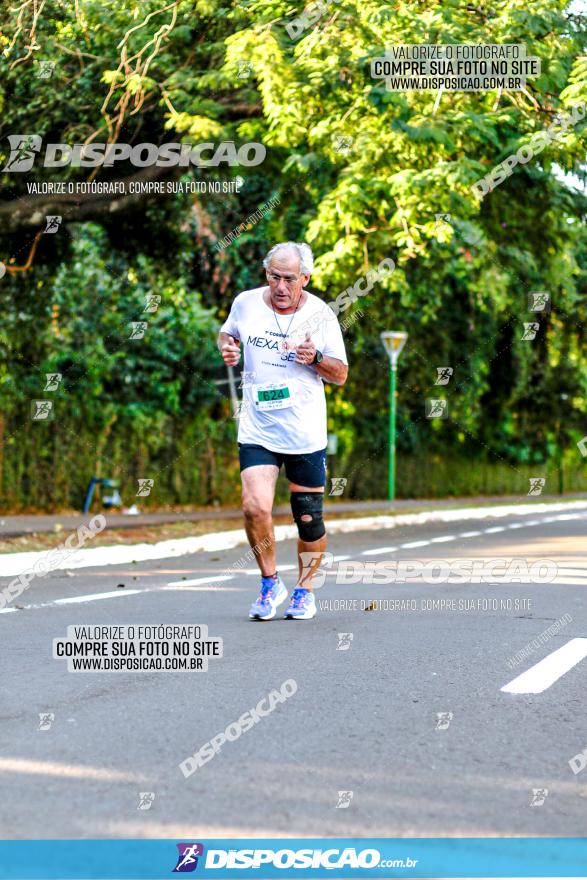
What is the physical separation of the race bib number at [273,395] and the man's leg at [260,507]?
38 centimetres

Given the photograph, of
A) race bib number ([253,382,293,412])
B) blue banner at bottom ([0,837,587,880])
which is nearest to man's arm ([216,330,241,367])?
race bib number ([253,382,293,412])

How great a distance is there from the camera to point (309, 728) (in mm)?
5883

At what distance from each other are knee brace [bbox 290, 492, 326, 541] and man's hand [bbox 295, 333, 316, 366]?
0.95 meters

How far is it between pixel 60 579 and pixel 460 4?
329 inches

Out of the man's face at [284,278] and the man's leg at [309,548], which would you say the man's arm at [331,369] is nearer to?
the man's face at [284,278]

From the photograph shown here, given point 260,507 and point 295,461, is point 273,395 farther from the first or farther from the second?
point 260,507

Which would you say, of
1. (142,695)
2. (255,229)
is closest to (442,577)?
(142,695)

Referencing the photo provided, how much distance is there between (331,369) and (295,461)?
65 cm

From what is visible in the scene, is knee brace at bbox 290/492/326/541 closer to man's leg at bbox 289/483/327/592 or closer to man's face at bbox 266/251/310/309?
man's leg at bbox 289/483/327/592

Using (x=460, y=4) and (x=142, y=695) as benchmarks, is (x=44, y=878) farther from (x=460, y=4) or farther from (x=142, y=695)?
(x=460, y=4)

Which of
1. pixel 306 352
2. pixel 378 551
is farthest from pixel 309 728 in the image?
pixel 378 551

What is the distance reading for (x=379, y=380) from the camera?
32.9 m

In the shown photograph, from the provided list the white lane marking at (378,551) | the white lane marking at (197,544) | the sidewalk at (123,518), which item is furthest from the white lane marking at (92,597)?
the sidewalk at (123,518)

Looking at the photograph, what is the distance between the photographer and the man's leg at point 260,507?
29.3 ft
